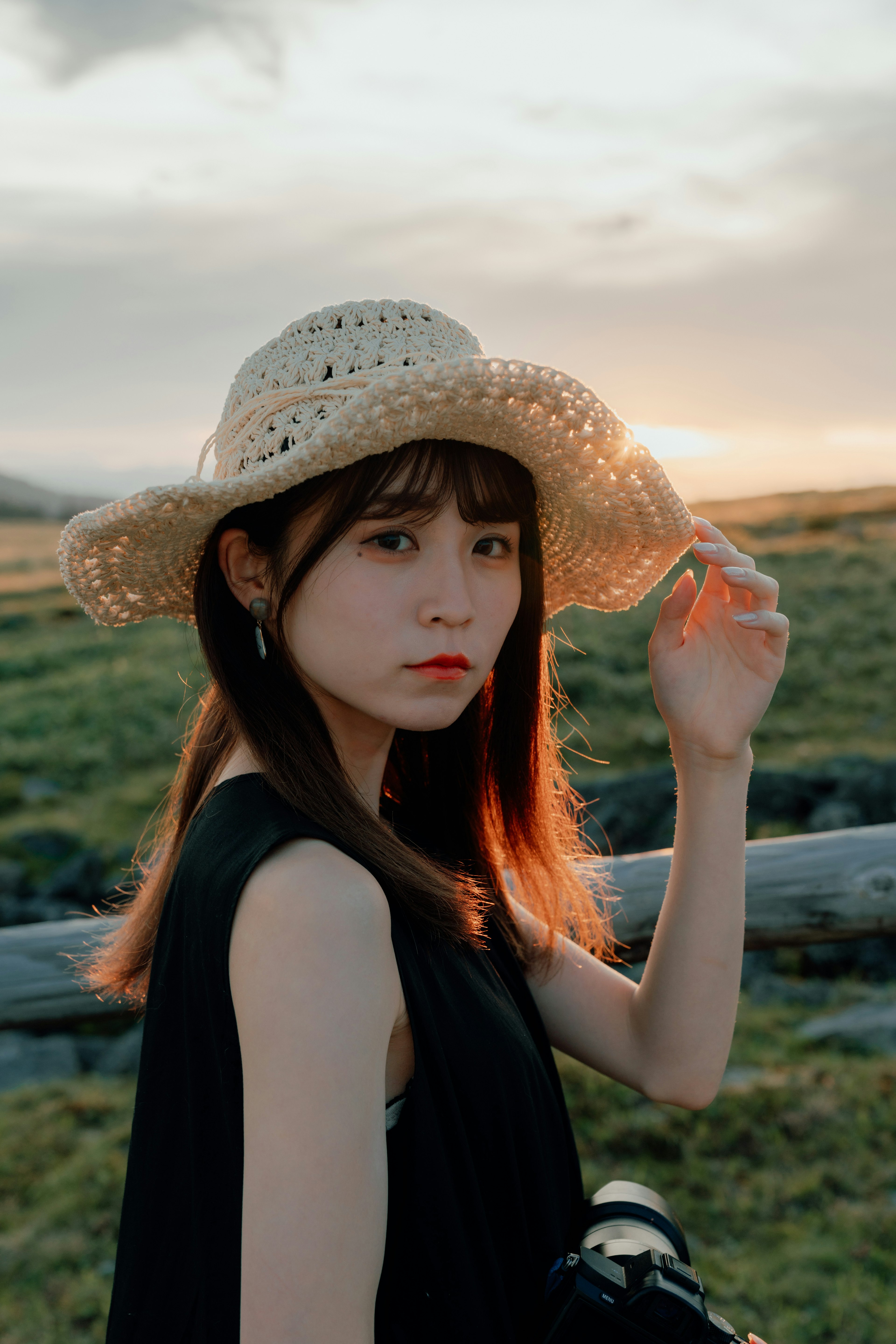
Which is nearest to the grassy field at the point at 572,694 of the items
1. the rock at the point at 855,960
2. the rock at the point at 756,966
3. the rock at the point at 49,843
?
the rock at the point at 49,843

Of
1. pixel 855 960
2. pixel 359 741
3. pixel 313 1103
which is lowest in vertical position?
pixel 855 960

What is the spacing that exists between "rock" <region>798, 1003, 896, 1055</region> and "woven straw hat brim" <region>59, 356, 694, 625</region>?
378 cm

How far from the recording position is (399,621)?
150cm

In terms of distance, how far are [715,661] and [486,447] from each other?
69 centimetres

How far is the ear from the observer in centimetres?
166

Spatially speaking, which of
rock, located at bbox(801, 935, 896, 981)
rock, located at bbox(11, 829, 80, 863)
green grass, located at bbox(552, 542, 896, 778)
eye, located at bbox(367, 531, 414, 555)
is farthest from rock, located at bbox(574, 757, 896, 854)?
eye, located at bbox(367, 531, 414, 555)

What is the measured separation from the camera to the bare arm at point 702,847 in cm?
194

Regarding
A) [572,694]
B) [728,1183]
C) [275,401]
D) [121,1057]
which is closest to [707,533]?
[275,401]

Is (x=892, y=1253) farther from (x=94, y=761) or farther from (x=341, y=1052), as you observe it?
(x=94, y=761)

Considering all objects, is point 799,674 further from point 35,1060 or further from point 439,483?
point 439,483

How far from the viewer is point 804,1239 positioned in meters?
3.58

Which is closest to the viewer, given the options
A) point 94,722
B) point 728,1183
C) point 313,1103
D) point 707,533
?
point 313,1103

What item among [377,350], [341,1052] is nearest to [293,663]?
[377,350]

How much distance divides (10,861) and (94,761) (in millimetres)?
3038
